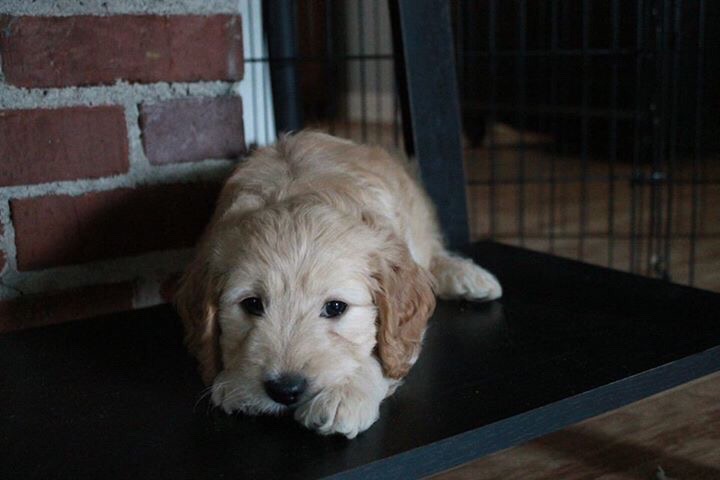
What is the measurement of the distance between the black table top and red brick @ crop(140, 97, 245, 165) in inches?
12.4

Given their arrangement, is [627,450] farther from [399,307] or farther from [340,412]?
[340,412]

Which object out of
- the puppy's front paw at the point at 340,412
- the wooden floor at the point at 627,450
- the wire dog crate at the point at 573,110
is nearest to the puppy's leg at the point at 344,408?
the puppy's front paw at the point at 340,412

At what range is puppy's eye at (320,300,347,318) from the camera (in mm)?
1156

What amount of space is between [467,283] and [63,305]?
2.44 ft

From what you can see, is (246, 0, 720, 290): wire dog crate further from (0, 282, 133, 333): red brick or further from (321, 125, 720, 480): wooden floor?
(0, 282, 133, 333): red brick

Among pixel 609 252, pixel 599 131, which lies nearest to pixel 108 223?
pixel 609 252

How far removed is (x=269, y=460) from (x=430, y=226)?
0.94 m

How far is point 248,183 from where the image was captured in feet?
4.53

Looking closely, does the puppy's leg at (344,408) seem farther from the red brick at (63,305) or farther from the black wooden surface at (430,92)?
the black wooden surface at (430,92)

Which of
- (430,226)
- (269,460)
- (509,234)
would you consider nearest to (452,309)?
(430,226)

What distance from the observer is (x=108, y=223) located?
5.09 ft

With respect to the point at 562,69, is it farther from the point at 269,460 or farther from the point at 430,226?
the point at 269,460

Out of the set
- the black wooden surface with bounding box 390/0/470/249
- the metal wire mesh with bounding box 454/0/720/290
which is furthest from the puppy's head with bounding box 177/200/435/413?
the metal wire mesh with bounding box 454/0/720/290

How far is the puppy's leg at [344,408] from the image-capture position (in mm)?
991
